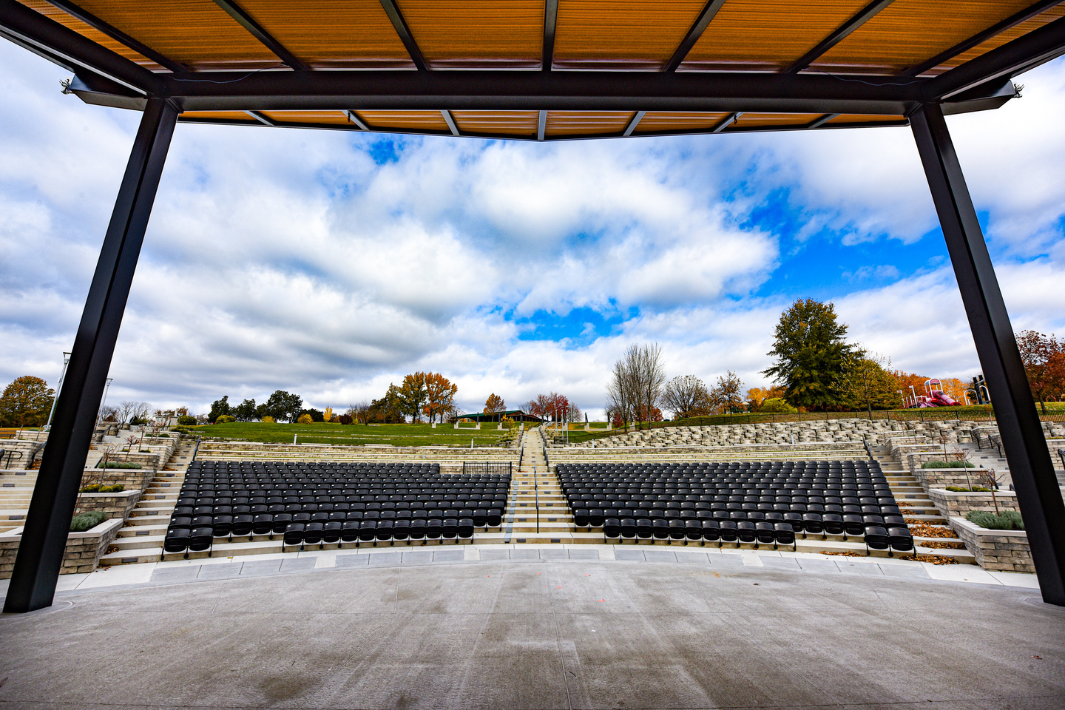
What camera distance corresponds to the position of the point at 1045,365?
2700 cm

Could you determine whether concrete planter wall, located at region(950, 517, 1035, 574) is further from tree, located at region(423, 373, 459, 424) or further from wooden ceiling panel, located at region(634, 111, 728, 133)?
tree, located at region(423, 373, 459, 424)

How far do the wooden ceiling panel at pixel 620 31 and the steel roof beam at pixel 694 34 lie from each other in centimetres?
6

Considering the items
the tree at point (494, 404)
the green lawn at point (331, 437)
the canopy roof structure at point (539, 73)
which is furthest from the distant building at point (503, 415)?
the canopy roof structure at point (539, 73)

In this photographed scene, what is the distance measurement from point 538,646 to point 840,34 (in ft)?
27.2

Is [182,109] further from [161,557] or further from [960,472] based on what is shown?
[960,472]

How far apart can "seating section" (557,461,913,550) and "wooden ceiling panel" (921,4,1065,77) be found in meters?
9.41

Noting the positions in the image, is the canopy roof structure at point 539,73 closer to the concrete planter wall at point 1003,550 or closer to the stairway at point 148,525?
the concrete planter wall at point 1003,550

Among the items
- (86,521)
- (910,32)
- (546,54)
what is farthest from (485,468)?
(910,32)

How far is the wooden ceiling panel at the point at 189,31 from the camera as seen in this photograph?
4.95 meters

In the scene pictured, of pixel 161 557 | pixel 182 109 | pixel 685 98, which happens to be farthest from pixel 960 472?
pixel 161 557

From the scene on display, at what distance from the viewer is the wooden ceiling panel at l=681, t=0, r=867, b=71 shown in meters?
4.82

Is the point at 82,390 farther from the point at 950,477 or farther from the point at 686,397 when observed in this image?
the point at 686,397

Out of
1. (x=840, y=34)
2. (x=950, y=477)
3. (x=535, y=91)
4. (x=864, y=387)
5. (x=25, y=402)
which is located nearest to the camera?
(x=840, y=34)

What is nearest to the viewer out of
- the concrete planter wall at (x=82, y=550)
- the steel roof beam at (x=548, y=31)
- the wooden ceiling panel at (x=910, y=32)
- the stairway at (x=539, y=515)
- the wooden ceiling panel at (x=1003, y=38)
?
the steel roof beam at (x=548, y=31)
